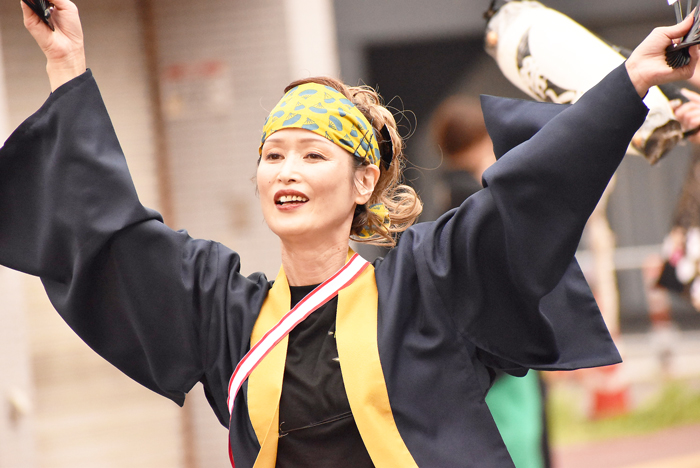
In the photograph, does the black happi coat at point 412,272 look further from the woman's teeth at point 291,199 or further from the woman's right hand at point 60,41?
the woman's teeth at point 291,199

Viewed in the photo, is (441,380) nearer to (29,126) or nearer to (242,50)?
(29,126)

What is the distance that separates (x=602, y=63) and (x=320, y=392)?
1.21m

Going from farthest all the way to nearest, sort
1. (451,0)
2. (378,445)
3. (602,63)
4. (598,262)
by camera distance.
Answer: (598,262) < (451,0) < (602,63) < (378,445)

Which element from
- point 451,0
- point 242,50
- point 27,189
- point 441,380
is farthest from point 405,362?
point 451,0

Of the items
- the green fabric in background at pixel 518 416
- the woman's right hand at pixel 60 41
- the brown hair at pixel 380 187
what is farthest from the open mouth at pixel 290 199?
the green fabric in background at pixel 518 416

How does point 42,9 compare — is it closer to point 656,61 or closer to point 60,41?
point 60,41

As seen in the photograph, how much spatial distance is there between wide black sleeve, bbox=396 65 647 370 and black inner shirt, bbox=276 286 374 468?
273mm

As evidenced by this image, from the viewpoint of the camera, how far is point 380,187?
2.07m

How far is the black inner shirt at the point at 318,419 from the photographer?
1.65 meters

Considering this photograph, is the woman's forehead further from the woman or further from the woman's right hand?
the woman's right hand

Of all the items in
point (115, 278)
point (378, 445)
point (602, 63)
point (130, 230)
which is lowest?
point (378, 445)

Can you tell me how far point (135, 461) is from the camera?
453cm

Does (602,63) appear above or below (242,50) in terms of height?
above

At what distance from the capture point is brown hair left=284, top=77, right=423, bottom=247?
1985 mm
